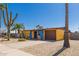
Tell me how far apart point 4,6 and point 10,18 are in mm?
2221

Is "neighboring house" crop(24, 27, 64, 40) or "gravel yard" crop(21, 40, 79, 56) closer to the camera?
"gravel yard" crop(21, 40, 79, 56)

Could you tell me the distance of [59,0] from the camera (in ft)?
23.2

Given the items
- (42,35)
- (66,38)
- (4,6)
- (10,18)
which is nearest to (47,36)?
(42,35)

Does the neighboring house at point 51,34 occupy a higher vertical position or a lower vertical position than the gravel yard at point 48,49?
higher

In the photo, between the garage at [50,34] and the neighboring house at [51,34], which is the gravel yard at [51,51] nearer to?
the neighboring house at [51,34]

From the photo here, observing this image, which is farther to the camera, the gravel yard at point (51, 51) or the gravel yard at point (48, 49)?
the gravel yard at point (48, 49)

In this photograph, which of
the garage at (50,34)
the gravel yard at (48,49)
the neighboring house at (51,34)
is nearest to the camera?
the gravel yard at (48,49)

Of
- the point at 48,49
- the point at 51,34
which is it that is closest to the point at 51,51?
the point at 48,49

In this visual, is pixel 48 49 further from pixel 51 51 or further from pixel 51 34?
pixel 51 34

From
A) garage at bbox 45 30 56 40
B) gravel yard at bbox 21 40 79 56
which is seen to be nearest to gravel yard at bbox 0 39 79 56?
gravel yard at bbox 21 40 79 56

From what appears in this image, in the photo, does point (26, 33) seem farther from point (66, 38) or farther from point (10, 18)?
point (66, 38)

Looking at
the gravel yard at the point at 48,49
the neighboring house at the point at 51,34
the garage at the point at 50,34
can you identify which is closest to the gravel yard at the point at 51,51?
the gravel yard at the point at 48,49

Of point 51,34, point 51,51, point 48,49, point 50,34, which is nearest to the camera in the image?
point 51,51

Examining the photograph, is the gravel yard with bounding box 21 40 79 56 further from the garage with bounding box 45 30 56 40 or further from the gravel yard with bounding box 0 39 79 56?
the garage with bounding box 45 30 56 40
